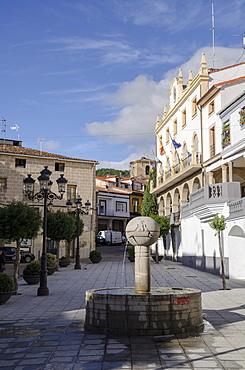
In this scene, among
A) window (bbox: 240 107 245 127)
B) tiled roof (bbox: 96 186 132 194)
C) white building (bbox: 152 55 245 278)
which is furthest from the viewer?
tiled roof (bbox: 96 186 132 194)

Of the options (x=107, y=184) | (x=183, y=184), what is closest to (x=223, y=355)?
(x=183, y=184)

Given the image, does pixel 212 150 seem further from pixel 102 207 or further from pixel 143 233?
pixel 102 207

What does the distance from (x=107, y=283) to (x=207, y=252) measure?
8.55m

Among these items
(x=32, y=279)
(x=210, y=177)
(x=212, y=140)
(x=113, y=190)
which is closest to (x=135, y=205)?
(x=113, y=190)

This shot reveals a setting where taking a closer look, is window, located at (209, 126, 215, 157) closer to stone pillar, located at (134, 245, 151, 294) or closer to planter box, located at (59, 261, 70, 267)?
planter box, located at (59, 261, 70, 267)

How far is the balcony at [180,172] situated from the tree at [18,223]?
51.8 feet

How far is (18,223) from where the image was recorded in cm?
1578

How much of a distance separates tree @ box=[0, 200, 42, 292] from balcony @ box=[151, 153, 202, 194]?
51.8ft

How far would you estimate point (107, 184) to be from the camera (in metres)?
61.7

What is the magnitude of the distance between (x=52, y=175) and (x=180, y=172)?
43.1ft

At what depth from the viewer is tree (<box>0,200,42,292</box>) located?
15.7m

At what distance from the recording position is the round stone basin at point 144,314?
25.3ft

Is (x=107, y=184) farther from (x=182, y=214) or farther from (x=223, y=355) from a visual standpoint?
(x=223, y=355)

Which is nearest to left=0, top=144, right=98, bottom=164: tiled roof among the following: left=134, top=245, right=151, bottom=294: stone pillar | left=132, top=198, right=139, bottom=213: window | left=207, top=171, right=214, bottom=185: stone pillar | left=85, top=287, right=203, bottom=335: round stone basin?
left=207, top=171, right=214, bottom=185: stone pillar
